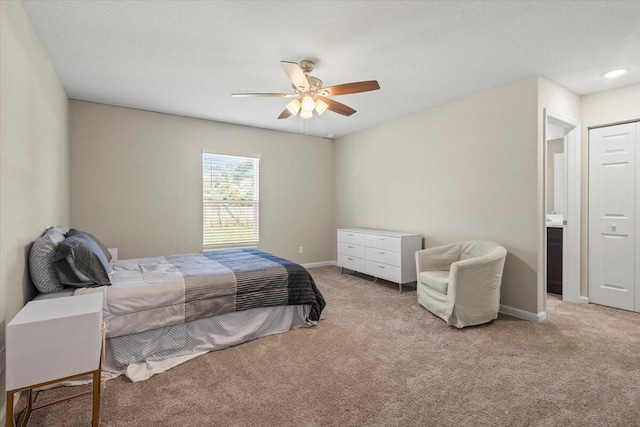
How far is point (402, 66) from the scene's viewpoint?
A: 10.1 feet

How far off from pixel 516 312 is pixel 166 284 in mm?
3519

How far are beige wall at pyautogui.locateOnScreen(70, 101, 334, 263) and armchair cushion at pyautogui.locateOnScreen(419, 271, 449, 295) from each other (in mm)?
2814

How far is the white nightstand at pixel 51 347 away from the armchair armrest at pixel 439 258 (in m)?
3.21

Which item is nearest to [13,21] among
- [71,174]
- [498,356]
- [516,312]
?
[71,174]

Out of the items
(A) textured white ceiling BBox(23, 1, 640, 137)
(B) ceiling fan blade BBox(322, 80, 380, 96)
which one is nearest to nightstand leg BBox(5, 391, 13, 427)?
(A) textured white ceiling BBox(23, 1, 640, 137)

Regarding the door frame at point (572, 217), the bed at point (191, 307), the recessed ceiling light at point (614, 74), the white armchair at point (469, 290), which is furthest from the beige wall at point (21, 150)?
the door frame at point (572, 217)

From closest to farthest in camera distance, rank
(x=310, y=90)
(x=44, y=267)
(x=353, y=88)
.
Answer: (x=44, y=267) < (x=353, y=88) < (x=310, y=90)

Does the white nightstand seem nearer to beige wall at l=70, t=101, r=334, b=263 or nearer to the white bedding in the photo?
the white bedding

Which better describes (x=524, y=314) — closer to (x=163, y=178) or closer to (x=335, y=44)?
(x=335, y=44)

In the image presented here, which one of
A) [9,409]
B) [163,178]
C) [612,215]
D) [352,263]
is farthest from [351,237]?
[9,409]

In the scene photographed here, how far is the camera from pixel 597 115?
370 centimetres

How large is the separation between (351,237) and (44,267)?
12.8 feet

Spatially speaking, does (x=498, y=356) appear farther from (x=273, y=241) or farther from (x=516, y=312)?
(x=273, y=241)

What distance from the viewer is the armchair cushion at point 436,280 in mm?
3236
